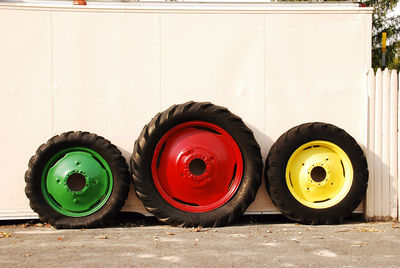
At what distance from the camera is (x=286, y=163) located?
586 cm

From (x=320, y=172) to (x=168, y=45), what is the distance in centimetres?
292

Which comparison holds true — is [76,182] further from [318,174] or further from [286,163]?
[318,174]

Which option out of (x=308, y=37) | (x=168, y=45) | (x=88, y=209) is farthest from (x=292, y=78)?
(x=88, y=209)

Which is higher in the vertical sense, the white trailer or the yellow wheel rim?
the white trailer

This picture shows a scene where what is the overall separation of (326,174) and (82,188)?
3.43 m

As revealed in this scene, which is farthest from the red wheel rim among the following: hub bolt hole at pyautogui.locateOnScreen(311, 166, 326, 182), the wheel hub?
hub bolt hole at pyautogui.locateOnScreen(311, 166, 326, 182)

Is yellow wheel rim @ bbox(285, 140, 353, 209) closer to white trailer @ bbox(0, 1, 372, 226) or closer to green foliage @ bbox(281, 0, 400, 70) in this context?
white trailer @ bbox(0, 1, 372, 226)

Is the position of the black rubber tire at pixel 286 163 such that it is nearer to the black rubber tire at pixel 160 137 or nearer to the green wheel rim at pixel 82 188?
the black rubber tire at pixel 160 137

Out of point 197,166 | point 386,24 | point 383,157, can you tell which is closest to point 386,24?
point 386,24

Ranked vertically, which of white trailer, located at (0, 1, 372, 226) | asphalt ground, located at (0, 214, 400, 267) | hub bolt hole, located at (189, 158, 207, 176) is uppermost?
white trailer, located at (0, 1, 372, 226)

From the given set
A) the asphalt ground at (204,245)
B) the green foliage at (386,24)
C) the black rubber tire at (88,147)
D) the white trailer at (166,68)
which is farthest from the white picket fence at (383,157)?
the green foliage at (386,24)

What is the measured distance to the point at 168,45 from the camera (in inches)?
241

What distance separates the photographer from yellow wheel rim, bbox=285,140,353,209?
5.91 meters

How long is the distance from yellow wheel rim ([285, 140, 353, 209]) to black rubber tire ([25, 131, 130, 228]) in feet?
7.60
